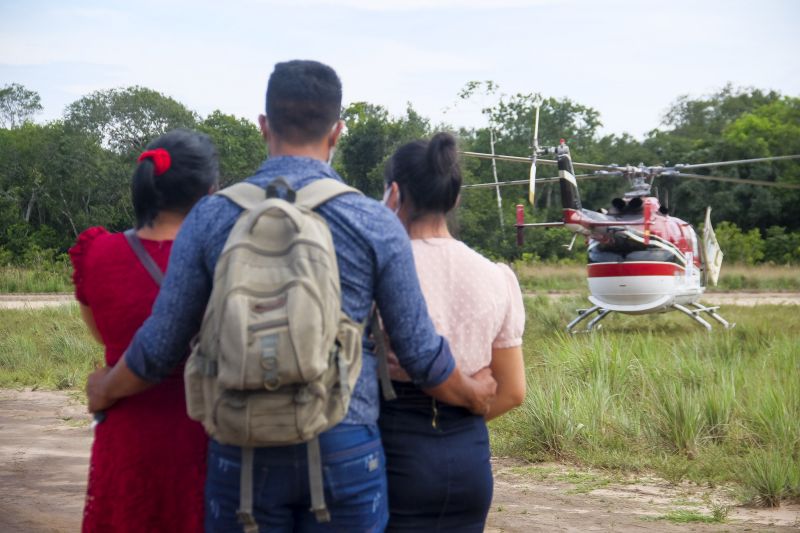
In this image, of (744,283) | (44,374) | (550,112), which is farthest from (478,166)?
(44,374)

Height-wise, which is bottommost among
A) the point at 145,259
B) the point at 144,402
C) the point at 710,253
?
the point at 710,253

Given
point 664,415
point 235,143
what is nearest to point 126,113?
point 235,143

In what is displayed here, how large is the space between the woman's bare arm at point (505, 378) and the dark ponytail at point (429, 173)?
43cm

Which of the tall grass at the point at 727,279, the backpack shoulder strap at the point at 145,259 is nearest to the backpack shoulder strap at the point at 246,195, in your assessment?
the backpack shoulder strap at the point at 145,259

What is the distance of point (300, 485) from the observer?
2.27 meters

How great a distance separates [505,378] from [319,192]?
827mm

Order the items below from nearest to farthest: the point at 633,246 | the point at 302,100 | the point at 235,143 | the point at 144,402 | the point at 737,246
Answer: the point at 302,100 → the point at 144,402 → the point at 633,246 → the point at 737,246 → the point at 235,143

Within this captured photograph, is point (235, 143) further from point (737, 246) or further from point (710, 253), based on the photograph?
point (710, 253)

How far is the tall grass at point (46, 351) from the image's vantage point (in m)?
10.9

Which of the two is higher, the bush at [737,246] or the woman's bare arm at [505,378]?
the woman's bare arm at [505,378]

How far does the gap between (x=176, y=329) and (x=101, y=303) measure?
0.49 meters

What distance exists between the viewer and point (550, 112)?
56.4 meters

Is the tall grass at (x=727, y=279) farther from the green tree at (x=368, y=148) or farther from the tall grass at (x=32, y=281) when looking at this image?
the tall grass at (x=32, y=281)

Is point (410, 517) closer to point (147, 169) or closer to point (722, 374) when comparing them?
point (147, 169)
